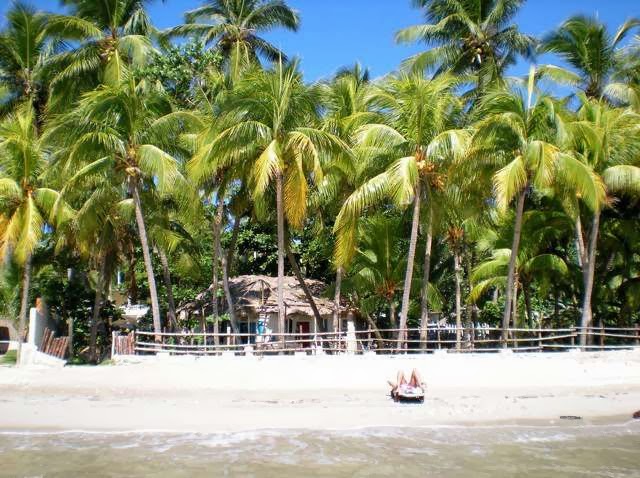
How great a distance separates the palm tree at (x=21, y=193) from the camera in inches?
778

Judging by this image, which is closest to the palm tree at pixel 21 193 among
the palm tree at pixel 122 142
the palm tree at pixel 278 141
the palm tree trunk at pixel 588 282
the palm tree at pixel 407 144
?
the palm tree at pixel 122 142

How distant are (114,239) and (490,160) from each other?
13.2 m

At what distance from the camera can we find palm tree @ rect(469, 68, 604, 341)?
56.9 feet

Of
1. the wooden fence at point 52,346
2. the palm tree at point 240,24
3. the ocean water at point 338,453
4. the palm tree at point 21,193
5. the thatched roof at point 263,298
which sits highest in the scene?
the palm tree at point 240,24

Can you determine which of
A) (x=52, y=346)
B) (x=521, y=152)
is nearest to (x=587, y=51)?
(x=521, y=152)

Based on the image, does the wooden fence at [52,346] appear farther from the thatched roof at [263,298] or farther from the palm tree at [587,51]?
the palm tree at [587,51]

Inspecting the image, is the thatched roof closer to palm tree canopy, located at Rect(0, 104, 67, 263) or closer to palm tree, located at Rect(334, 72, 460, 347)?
palm tree, located at Rect(334, 72, 460, 347)

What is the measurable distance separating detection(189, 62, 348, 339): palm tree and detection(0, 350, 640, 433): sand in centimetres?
309

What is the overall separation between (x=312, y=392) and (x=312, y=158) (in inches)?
275

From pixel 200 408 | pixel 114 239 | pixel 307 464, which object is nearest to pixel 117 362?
pixel 200 408

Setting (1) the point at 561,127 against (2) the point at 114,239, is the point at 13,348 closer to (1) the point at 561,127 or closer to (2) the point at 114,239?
(2) the point at 114,239

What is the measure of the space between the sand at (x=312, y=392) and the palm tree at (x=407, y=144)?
2.97 metres


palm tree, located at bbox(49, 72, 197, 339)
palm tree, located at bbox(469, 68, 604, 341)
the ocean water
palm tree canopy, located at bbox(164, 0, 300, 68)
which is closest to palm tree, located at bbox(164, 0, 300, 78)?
palm tree canopy, located at bbox(164, 0, 300, 68)

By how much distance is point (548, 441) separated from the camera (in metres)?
12.2
